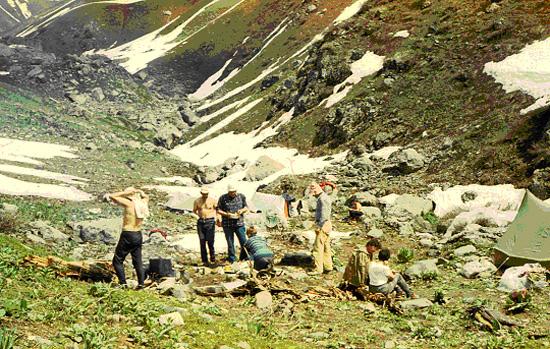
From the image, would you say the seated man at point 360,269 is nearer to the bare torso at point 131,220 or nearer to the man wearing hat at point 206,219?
the man wearing hat at point 206,219

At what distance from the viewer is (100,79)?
7556 cm

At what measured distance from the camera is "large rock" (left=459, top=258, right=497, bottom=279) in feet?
47.8

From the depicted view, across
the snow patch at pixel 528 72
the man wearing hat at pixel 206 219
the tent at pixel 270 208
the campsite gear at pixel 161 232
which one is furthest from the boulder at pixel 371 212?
the snow patch at pixel 528 72

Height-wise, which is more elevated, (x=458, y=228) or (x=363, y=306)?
(x=363, y=306)

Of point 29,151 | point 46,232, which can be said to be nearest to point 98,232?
point 46,232

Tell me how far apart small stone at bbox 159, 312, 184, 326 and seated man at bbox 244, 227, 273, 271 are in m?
5.95

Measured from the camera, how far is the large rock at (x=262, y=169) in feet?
119

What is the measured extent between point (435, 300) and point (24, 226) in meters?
12.4

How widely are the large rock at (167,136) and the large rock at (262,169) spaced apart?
25.0m

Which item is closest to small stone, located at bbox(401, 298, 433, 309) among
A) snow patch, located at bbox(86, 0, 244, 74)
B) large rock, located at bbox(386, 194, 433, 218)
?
large rock, located at bbox(386, 194, 433, 218)

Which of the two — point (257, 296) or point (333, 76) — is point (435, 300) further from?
point (333, 76)

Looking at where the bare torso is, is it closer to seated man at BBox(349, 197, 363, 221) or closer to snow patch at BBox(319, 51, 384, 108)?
seated man at BBox(349, 197, 363, 221)

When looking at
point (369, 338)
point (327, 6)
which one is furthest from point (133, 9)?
point (369, 338)

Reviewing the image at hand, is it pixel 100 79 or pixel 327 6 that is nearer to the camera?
pixel 100 79
